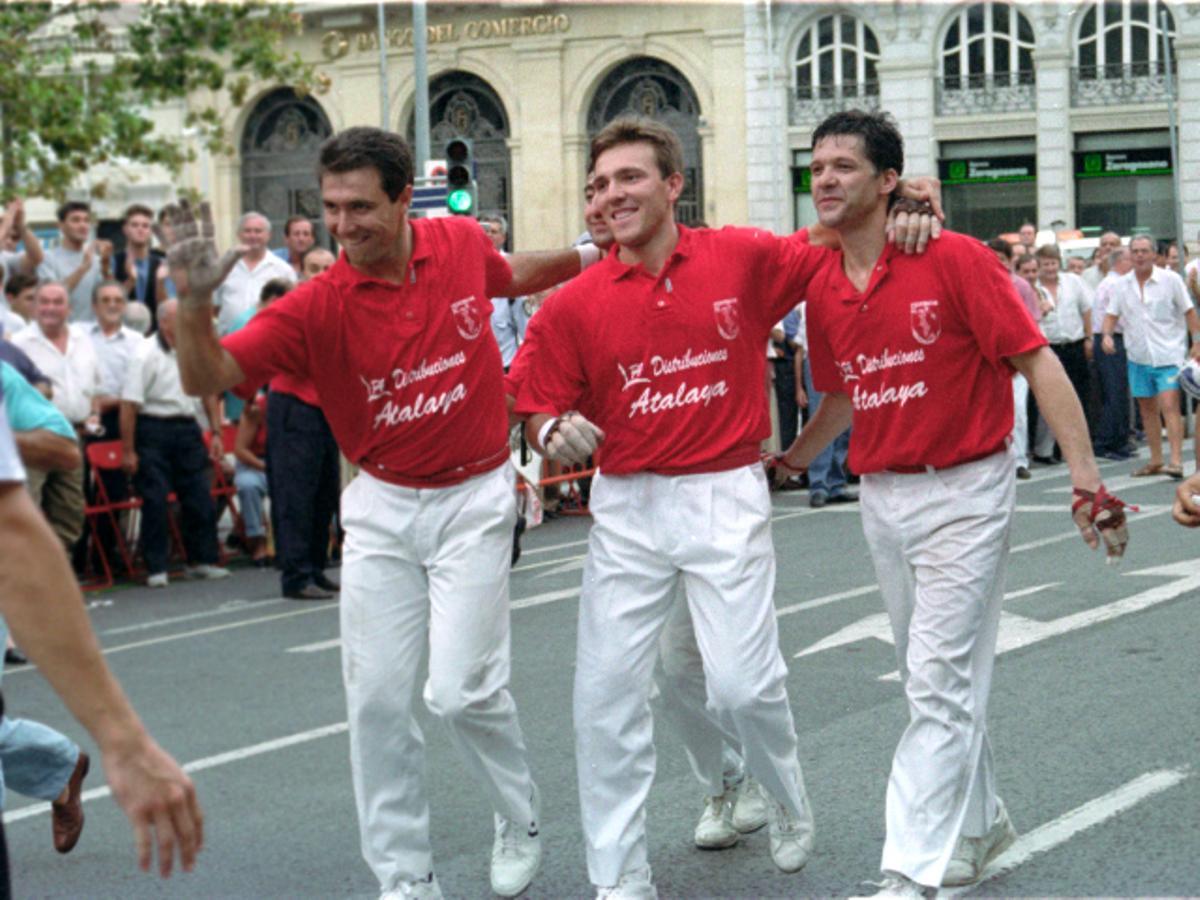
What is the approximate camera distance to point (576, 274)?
6324mm

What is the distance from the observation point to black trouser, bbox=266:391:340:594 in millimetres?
13180

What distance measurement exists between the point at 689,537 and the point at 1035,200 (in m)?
33.7

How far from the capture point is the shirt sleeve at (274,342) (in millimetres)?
5309

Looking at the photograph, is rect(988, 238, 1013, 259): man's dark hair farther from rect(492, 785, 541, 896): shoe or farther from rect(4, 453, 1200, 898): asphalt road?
rect(492, 785, 541, 896): shoe

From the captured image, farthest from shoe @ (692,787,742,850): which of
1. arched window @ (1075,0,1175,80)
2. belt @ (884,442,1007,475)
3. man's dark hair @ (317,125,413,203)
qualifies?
arched window @ (1075,0,1175,80)

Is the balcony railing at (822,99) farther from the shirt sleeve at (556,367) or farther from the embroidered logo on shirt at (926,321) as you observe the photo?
the embroidered logo on shirt at (926,321)

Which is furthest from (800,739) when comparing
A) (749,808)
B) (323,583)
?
(323,583)

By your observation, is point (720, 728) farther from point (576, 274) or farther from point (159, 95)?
point (159, 95)

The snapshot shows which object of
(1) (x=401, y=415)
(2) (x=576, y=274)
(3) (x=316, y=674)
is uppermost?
(2) (x=576, y=274)

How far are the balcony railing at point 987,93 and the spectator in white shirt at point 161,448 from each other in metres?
26.5

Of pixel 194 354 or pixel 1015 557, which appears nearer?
pixel 194 354

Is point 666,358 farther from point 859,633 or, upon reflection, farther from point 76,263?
point 76,263

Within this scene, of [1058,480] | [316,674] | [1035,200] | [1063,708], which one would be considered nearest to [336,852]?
[1063,708]

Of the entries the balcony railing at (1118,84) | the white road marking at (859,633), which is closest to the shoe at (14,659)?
the white road marking at (859,633)
